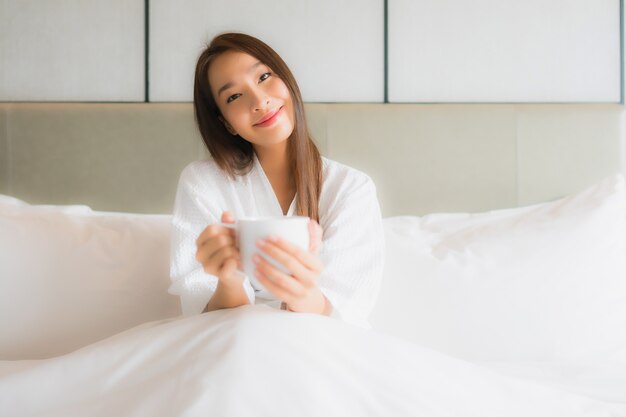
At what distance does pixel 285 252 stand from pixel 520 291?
2.53 feet

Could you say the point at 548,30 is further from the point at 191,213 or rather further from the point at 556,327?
the point at 191,213

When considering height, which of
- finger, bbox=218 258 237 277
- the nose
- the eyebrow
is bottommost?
finger, bbox=218 258 237 277

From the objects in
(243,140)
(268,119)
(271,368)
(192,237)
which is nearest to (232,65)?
(268,119)

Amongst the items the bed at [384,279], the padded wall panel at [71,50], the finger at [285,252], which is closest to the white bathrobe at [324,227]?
the bed at [384,279]

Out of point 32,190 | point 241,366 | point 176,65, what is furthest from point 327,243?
point 32,190

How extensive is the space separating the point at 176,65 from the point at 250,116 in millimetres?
672

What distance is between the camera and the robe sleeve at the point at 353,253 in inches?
47.8

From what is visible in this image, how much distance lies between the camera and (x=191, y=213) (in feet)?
4.48

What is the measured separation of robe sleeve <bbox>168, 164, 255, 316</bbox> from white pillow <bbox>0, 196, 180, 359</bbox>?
0.49 feet

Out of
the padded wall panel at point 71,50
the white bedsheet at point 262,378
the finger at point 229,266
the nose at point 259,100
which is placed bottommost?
the white bedsheet at point 262,378

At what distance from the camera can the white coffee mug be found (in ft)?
2.62

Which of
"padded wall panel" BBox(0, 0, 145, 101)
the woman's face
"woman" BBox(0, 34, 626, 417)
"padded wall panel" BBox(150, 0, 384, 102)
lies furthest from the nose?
"padded wall panel" BBox(0, 0, 145, 101)

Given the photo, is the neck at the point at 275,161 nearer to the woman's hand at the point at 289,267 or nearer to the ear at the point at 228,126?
the ear at the point at 228,126

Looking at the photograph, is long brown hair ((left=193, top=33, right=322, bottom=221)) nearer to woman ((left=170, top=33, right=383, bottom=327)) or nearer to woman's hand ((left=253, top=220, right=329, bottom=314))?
woman ((left=170, top=33, right=383, bottom=327))
